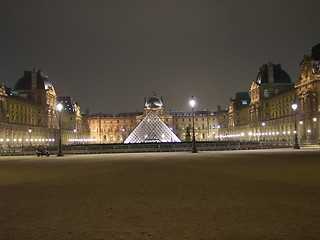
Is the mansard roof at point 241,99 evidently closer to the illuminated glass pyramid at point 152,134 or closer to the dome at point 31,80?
the dome at point 31,80

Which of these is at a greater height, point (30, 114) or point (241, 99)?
point (241, 99)

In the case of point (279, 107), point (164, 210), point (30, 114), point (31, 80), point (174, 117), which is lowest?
point (164, 210)

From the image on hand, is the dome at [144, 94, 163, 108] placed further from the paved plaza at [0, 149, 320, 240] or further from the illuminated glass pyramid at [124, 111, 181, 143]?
the paved plaza at [0, 149, 320, 240]

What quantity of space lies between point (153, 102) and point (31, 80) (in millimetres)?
70027

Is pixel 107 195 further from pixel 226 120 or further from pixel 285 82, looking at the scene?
pixel 226 120

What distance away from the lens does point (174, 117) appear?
166 metres

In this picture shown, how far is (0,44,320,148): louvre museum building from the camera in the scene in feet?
227

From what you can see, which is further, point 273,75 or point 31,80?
point 273,75

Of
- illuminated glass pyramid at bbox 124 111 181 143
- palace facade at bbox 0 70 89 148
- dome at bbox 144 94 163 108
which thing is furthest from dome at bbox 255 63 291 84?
dome at bbox 144 94 163 108

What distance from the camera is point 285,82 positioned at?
104375 mm

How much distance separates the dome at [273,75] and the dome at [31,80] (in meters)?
59.8

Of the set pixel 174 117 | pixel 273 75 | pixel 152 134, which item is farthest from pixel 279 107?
pixel 174 117

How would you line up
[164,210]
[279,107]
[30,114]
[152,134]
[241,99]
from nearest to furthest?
[164,210], [152,134], [279,107], [30,114], [241,99]

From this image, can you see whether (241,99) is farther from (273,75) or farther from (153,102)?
(153,102)
